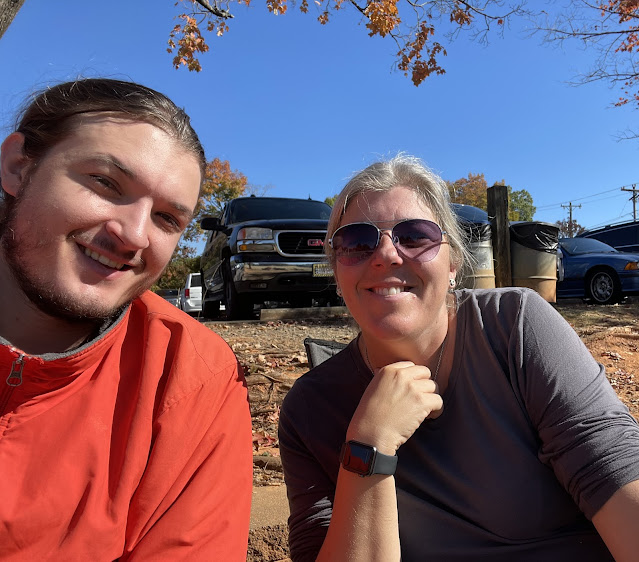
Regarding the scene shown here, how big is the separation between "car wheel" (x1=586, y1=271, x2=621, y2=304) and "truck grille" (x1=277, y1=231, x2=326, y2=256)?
7048mm

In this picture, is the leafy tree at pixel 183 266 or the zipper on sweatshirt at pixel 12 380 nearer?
the zipper on sweatshirt at pixel 12 380

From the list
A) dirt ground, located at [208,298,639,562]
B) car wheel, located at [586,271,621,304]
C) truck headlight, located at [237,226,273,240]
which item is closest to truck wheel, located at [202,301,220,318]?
truck headlight, located at [237,226,273,240]

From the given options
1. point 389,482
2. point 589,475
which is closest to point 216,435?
point 389,482

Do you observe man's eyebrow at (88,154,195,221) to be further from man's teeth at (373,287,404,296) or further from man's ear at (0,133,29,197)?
man's teeth at (373,287,404,296)

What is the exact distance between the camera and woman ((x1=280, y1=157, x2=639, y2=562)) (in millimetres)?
1446

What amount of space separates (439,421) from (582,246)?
12332 mm

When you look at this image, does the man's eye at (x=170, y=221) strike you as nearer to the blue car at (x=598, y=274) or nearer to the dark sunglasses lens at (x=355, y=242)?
the dark sunglasses lens at (x=355, y=242)

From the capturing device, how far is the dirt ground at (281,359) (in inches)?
125

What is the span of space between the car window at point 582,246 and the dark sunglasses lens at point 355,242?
11.8 metres

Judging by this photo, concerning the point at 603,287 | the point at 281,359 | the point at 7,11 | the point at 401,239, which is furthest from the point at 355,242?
the point at 603,287

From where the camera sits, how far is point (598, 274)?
38.3ft

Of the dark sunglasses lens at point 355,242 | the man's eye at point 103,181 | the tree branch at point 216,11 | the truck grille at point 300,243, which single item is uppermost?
the tree branch at point 216,11

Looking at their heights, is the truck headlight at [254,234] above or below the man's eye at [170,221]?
above

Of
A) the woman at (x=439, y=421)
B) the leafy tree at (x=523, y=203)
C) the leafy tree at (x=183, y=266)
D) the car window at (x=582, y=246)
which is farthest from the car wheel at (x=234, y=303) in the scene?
the leafy tree at (x=523, y=203)
